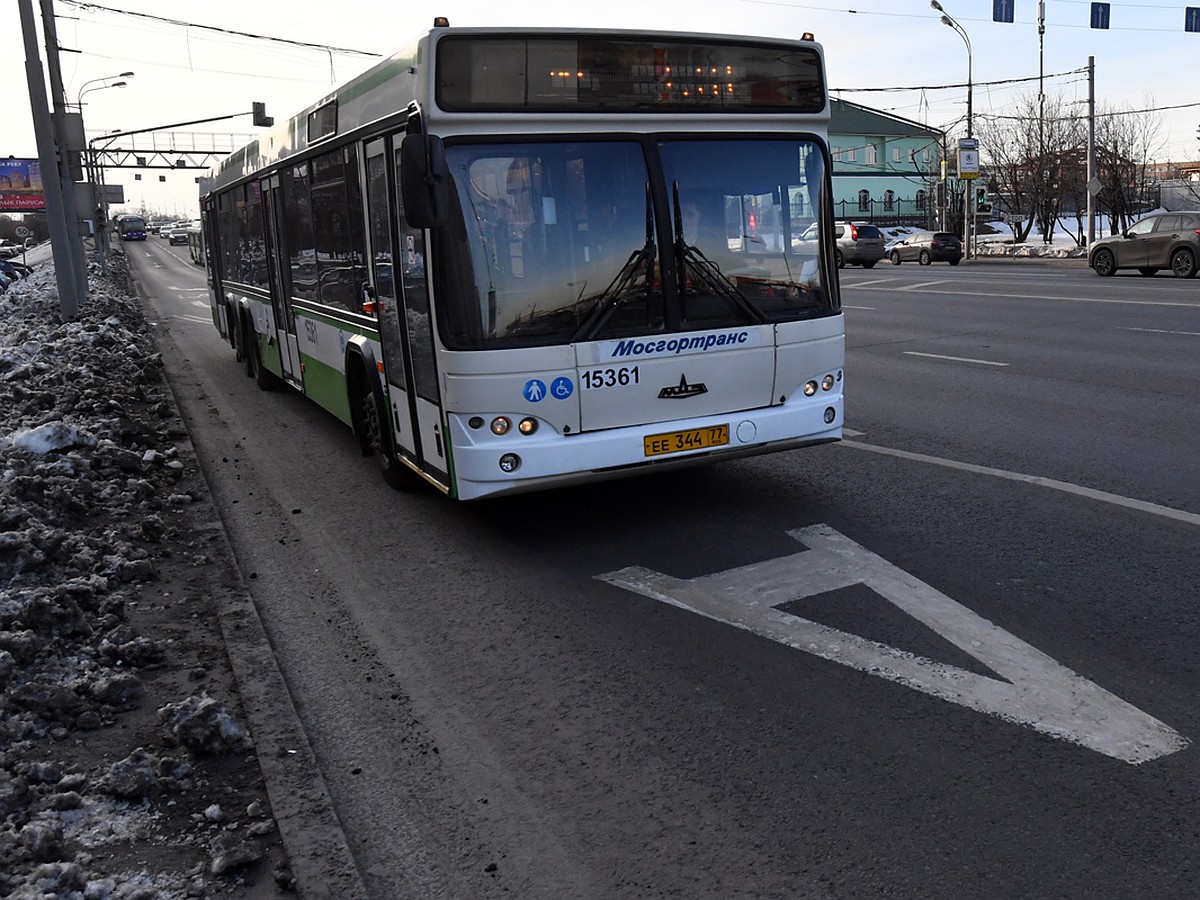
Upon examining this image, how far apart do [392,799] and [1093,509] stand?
15.8 ft

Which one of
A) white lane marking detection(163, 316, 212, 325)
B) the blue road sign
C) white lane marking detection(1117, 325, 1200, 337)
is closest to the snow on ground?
the blue road sign

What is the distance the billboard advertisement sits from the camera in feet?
337

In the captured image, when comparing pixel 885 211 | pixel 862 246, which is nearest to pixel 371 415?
pixel 862 246

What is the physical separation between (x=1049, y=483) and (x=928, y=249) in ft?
129

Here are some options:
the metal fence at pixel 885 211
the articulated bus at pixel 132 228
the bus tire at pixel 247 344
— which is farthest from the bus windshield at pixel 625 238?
the articulated bus at pixel 132 228

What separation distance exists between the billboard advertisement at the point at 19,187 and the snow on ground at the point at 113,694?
347ft

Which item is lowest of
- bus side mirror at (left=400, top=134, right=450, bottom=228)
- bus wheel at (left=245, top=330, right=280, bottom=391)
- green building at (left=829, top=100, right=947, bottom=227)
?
bus wheel at (left=245, top=330, right=280, bottom=391)

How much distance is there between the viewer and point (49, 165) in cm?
2112

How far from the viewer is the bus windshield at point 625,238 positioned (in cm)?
654

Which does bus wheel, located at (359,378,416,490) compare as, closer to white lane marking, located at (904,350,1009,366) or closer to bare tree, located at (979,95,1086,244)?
white lane marking, located at (904,350,1009,366)

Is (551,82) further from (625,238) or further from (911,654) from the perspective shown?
(911,654)

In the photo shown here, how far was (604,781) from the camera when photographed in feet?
13.7

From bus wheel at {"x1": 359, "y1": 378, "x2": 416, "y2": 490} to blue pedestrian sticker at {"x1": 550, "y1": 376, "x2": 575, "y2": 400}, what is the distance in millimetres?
2043

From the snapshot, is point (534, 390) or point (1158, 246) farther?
point (1158, 246)
